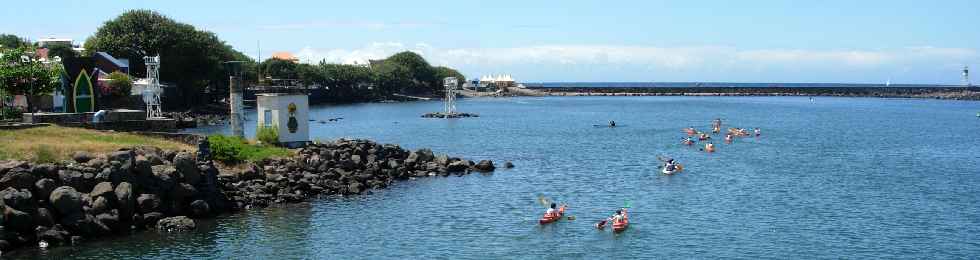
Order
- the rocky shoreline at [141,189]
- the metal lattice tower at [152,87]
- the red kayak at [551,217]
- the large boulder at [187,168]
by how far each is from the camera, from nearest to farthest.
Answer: the rocky shoreline at [141,189] < the large boulder at [187,168] < the red kayak at [551,217] < the metal lattice tower at [152,87]

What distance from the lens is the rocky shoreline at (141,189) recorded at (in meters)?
34.0

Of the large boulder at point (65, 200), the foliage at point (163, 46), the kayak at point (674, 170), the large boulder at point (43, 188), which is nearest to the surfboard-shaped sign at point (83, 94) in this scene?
the large boulder at point (43, 188)

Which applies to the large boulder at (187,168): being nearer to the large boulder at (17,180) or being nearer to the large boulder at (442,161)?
the large boulder at (17,180)

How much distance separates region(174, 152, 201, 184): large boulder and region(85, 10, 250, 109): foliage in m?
94.9

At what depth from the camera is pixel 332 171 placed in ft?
166

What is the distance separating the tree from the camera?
58.4 meters

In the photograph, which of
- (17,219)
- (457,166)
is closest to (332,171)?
(457,166)

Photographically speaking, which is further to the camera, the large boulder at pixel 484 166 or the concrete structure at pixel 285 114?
Result: the large boulder at pixel 484 166

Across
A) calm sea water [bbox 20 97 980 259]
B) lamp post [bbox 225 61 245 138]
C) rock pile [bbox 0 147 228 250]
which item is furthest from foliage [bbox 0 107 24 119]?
calm sea water [bbox 20 97 980 259]

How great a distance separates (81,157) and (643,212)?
25.3 metres

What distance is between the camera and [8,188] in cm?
3409

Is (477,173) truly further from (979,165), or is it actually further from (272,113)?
(979,165)

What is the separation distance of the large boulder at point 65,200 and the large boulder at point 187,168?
6.12 m

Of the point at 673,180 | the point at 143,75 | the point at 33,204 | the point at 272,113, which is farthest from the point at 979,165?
the point at 143,75
